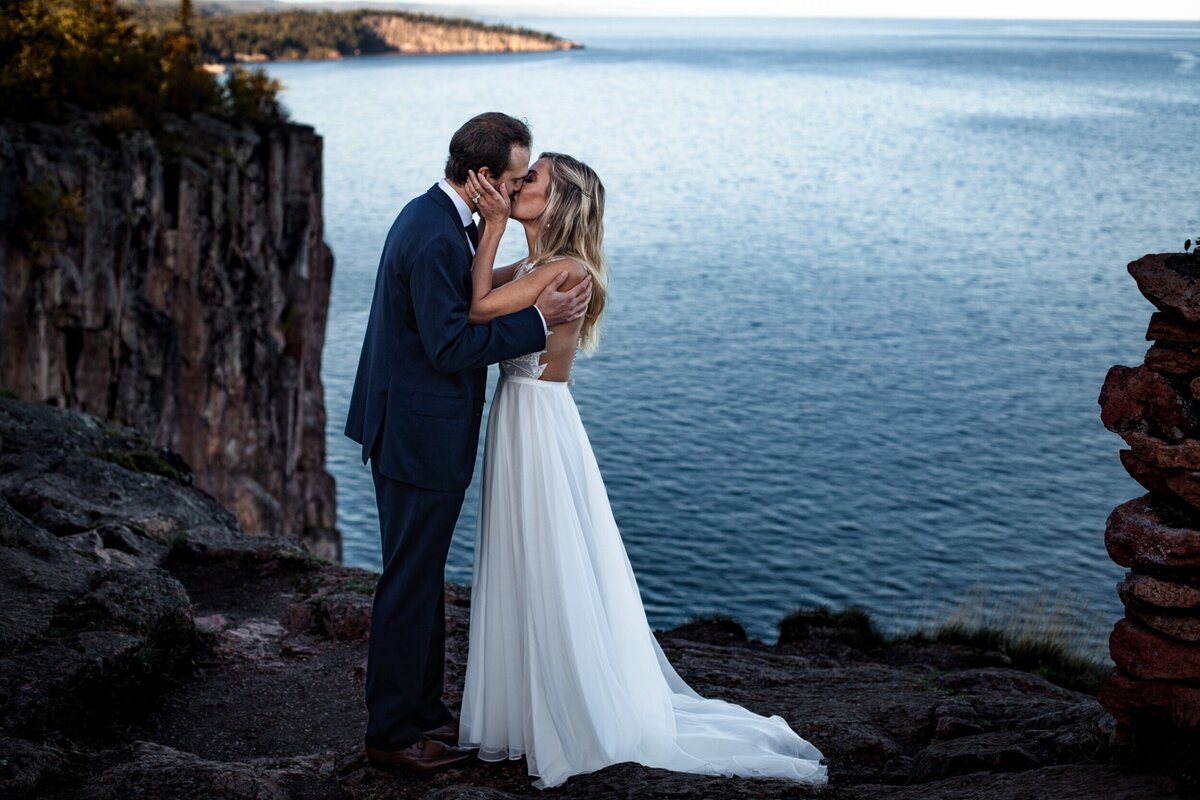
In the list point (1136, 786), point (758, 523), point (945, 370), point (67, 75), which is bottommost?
point (758, 523)

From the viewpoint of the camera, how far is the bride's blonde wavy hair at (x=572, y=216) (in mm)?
5805

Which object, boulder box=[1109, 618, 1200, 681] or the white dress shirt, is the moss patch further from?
boulder box=[1109, 618, 1200, 681]

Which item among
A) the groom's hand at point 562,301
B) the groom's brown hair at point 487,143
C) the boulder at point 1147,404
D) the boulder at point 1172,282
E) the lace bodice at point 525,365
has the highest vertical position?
the groom's brown hair at point 487,143

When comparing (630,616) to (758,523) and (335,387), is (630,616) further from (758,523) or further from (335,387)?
(335,387)

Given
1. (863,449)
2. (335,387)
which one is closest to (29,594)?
(863,449)

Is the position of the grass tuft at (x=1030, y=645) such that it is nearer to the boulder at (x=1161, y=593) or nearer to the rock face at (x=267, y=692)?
the rock face at (x=267, y=692)

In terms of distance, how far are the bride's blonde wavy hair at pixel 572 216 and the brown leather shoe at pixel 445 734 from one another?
102 inches

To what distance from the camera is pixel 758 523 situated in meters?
39.6

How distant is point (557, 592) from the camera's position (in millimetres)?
6035

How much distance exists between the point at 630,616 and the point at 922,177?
104260mm

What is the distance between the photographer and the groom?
554 centimetres

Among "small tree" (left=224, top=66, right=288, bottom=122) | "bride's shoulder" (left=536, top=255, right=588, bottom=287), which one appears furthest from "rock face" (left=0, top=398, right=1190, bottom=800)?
"small tree" (left=224, top=66, right=288, bottom=122)

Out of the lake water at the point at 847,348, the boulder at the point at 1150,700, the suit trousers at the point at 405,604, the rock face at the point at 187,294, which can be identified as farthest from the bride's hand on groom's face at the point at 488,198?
the rock face at the point at 187,294

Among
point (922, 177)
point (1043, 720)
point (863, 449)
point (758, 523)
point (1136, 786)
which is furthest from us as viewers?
point (922, 177)
